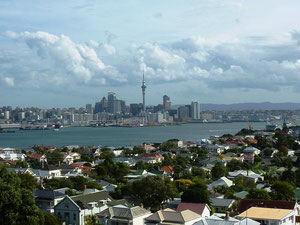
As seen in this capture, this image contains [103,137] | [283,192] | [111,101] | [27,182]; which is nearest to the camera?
[283,192]

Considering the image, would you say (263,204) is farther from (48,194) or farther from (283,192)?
(48,194)

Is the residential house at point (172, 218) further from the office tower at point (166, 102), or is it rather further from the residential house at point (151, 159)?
the office tower at point (166, 102)

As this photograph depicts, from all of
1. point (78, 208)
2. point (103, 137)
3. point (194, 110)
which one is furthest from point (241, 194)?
point (194, 110)

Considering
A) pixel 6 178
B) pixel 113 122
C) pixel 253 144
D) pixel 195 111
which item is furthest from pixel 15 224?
pixel 195 111

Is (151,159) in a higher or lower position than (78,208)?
lower

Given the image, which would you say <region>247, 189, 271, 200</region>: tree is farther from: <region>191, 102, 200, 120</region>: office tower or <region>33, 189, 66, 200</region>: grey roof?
<region>191, 102, 200, 120</region>: office tower

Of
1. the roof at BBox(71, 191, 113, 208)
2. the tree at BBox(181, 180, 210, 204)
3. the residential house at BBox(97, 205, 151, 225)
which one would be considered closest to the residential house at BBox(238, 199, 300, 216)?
the tree at BBox(181, 180, 210, 204)
